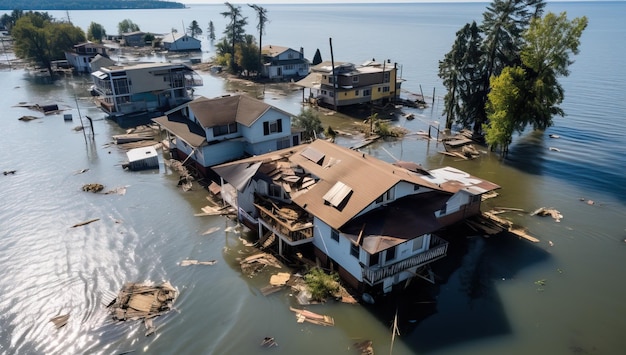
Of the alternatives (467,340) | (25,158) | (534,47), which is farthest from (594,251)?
(25,158)

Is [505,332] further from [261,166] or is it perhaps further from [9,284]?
[9,284]

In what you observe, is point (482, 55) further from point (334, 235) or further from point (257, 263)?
point (257, 263)

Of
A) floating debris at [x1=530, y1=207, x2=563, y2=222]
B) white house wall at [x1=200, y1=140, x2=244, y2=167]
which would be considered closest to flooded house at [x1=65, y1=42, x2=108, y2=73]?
white house wall at [x1=200, y1=140, x2=244, y2=167]

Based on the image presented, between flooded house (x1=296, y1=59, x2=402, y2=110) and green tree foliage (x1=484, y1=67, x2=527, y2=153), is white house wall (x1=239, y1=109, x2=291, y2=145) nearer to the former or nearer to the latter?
green tree foliage (x1=484, y1=67, x2=527, y2=153)

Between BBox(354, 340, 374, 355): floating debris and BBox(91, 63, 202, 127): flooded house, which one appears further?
BBox(91, 63, 202, 127): flooded house

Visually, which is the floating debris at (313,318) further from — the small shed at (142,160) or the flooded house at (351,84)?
the flooded house at (351,84)

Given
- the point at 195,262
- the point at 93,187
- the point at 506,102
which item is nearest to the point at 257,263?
the point at 195,262
